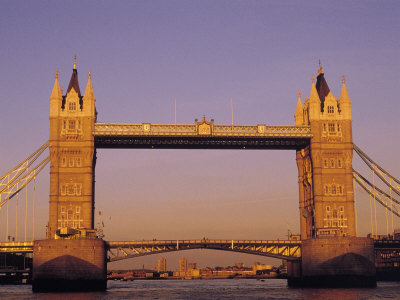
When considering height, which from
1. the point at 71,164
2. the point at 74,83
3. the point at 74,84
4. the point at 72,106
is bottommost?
the point at 71,164

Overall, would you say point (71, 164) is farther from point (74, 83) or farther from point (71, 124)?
point (74, 83)

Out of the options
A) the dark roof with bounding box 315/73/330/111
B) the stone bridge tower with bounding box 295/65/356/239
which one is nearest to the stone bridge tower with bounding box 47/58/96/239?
the stone bridge tower with bounding box 295/65/356/239

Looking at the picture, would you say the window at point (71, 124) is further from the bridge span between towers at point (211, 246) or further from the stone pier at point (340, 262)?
the stone pier at point (340, 262)

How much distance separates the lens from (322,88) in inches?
5408

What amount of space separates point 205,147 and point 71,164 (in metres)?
27.5

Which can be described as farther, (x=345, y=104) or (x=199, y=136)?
(x=345, y=104)

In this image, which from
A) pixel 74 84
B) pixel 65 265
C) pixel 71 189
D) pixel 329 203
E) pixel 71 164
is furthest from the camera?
pixel 74 84

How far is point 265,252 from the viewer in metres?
131

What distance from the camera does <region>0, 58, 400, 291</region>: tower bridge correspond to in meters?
117

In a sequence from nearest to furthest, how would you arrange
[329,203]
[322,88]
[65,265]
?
1. [65,265]
2. [329,203]
3. [322,88]

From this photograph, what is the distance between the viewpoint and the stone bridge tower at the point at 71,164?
401 ft

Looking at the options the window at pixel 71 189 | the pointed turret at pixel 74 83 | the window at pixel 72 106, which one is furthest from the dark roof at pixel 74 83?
the window at pixel 71 189

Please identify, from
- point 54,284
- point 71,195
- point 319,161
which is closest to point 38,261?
point 54,284

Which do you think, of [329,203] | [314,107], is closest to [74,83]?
[314,107]
